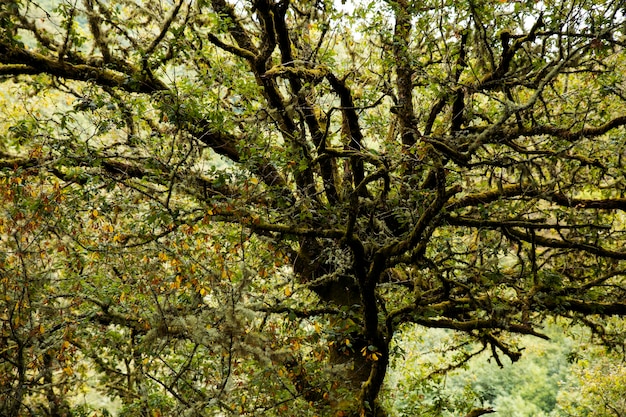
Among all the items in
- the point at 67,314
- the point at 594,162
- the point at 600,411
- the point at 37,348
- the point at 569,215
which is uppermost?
the point at 594,162

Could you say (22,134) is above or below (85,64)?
below

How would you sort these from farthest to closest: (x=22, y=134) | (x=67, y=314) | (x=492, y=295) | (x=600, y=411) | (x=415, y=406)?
(x=600, y=411) → (x=415, y=406) → (x=492, y=295) → (x=67, y=314) → (x=22, y=134)

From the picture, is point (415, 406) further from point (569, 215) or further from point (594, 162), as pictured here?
point (594, 162)

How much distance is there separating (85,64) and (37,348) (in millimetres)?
3204

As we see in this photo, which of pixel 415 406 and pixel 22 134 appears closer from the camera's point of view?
pixel 22 134

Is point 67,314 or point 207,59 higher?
point 207,59

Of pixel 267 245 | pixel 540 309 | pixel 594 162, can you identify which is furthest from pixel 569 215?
pixel 267 245

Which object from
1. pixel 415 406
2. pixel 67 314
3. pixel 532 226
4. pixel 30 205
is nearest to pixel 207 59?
pixel 30 205

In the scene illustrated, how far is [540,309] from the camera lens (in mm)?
5676

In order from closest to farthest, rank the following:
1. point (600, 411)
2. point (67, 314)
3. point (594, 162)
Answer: point (67, 314) → point (594, 162) → point (600, 411)

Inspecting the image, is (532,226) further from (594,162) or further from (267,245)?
(267,245)

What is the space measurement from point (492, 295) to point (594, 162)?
1.90 m

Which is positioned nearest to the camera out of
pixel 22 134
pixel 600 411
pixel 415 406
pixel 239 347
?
pixel 239 347

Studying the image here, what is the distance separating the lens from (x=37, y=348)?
433cm
